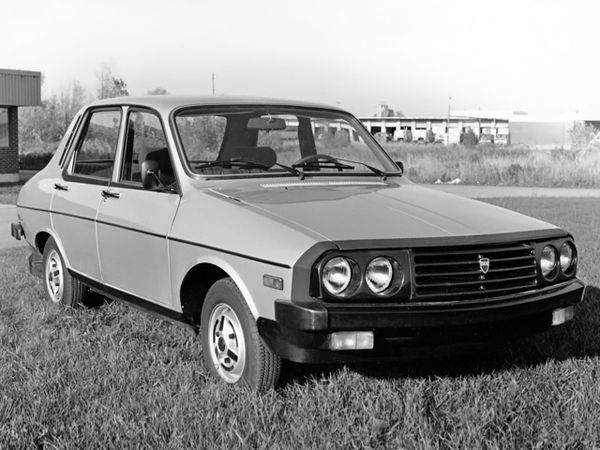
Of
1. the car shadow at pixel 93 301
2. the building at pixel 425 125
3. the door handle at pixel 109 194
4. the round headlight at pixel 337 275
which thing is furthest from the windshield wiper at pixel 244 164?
the building at pixel 425 125

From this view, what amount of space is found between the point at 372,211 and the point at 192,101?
1697 mm

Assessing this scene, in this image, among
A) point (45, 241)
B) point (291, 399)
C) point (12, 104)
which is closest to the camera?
point (291, 399)

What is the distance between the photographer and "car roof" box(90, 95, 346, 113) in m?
5.26

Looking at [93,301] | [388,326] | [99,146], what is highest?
[99,146]

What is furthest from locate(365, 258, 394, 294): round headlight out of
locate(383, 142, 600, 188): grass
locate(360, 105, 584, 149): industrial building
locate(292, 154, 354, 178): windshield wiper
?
locate(360, 105, 584, 149): industrial building

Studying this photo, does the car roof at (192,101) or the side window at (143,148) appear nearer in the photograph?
the side window at (143,148)

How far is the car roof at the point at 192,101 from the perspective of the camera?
526 centimetres

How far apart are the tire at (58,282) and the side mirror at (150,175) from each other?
5.33 feet

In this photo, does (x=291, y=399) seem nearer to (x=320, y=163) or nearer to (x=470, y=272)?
(x=470, y=272)

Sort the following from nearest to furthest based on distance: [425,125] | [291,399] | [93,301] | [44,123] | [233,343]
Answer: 1. [291,399]
2. [233,343]
3. [93,301]
4. [44,123]
5. [425,125]

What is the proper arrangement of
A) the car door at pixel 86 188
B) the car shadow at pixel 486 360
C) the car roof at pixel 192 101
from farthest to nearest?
the car door at pixel 86 188, the car roof at pixel 192 101, the car shadow at pixel 486 360

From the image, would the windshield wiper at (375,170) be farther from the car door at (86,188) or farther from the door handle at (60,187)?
the door handle at (60,187)

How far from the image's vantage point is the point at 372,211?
4281 mm

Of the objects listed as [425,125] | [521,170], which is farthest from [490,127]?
[521,170]
